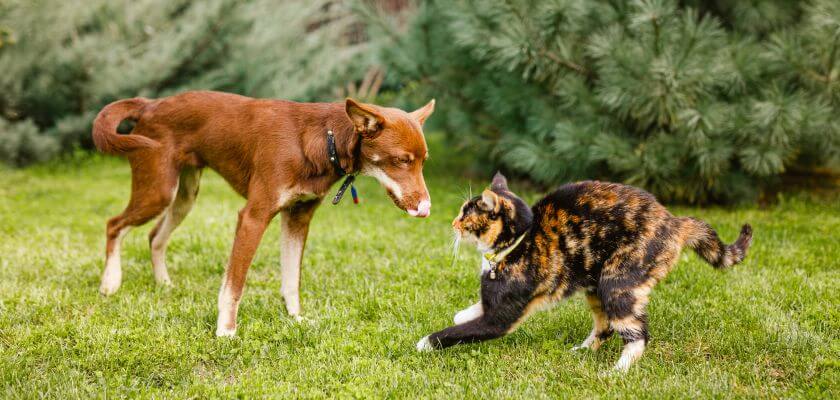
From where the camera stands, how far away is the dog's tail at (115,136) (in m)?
4.34

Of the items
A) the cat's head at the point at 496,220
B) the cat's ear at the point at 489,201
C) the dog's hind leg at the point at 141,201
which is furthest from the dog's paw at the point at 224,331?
the cat's ear at the point at 489,201

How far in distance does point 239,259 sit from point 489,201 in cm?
150

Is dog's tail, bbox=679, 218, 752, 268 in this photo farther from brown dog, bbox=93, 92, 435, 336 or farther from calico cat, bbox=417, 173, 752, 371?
brown dog, bbox=93, 92, 435, 336

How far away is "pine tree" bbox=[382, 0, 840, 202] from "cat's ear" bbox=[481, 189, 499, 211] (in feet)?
10.7

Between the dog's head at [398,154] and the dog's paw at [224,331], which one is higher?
the dog's head at [398,154]

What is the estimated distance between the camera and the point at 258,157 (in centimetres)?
409

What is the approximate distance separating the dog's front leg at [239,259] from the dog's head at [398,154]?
731mm

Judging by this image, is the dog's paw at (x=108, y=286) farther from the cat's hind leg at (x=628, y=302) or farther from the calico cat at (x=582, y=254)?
the cat's hind leg at (x=628, y=302)

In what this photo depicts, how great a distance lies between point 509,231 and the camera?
148 inches

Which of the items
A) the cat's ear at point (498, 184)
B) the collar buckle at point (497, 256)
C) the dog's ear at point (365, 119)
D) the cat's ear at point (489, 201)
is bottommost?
the collar buckle at point (497, 256)

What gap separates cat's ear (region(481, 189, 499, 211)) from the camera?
12.1 ft

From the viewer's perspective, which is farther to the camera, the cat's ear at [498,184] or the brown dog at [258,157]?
the cat's ear at [498,184]

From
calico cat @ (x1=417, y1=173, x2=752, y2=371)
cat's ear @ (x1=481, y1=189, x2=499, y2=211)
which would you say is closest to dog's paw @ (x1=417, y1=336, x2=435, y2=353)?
calico cat @ (x1=417, y1=173, x2=752, y2=371)

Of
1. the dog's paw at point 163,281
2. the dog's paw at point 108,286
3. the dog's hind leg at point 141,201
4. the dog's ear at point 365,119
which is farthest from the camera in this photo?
the dog's paw at point 163,281
